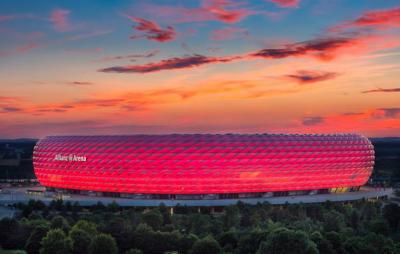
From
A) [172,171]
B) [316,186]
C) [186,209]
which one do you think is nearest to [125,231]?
[186,209]

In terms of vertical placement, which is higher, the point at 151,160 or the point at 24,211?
the point at 151,160

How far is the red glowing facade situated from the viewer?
96500 mm

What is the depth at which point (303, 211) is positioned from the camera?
241ft

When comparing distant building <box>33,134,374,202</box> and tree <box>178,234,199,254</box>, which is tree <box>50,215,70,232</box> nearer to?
tree <box>178,234,199,254</box>

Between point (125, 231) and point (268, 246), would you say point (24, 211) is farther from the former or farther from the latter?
point (268, 246)

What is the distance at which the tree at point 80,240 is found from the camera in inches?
1905

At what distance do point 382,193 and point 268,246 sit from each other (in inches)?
2890

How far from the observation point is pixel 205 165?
96.3 metres

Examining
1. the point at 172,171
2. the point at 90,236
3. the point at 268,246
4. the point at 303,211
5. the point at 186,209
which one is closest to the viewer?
the point at 268,246

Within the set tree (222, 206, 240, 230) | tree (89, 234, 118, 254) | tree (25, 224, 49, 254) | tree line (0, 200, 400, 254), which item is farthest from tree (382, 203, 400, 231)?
tree (25, 224, 49, 254)

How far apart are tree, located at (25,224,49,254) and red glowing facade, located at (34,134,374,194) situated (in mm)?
46605

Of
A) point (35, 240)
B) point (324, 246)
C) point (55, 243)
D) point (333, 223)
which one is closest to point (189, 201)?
point (333, 223)

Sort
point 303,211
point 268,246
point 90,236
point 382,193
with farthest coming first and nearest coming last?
point 382,193 → point 303,211 → point 90,236 → point 268,246

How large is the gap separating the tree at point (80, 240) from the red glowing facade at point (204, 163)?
155ft
